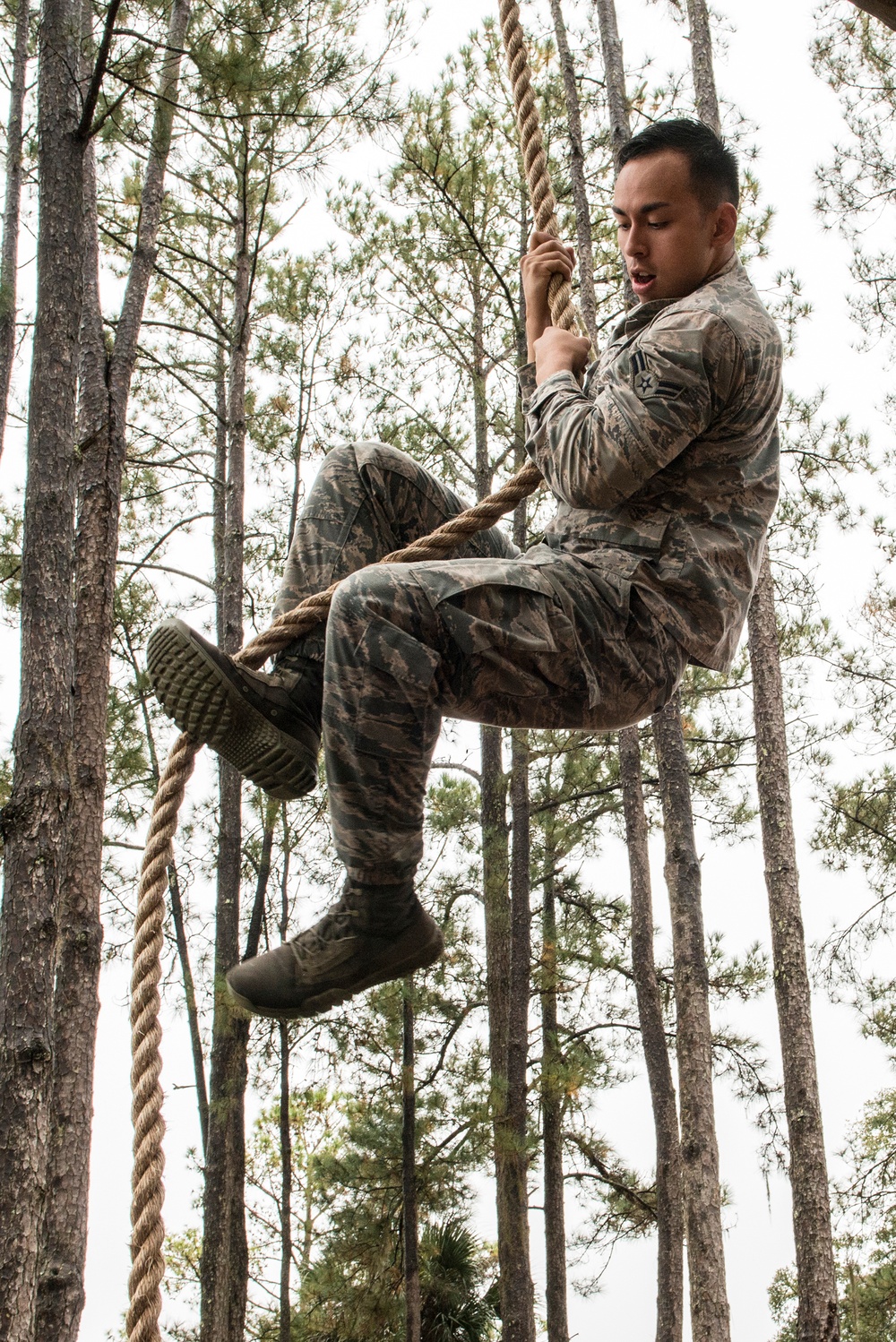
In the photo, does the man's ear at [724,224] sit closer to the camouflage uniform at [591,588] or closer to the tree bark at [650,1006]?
the camouflage uniform at [591,588]

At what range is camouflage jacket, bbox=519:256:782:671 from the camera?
73.7 inches

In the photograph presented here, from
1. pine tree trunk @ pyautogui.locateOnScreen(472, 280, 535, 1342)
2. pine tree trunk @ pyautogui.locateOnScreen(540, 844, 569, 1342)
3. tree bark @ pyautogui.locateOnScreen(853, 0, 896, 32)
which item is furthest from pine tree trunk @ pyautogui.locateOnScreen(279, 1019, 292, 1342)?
tree bark @ pyautogui.locateOnScreen(853, 0, 896, 32)

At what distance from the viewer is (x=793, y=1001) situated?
7.13m

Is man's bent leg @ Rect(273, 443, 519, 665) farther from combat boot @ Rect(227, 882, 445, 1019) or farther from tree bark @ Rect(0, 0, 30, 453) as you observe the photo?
tree bark @ Rect(0, 0, 30, 453)

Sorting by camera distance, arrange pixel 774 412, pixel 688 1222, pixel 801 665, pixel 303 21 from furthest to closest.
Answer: pixel 801 665 → pixel 303 21 → pixel 688 1222 → pixel 774 412

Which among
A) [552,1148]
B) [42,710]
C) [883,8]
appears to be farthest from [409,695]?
[552,1148]

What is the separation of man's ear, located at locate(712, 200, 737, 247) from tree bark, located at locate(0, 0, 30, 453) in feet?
22.4

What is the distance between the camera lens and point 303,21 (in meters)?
7.59

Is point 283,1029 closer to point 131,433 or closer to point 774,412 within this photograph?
point 131,433

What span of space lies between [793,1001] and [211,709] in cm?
582

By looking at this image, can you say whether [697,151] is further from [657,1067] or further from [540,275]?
[657,1067]

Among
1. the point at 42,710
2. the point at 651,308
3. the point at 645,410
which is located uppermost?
the point at 42,710

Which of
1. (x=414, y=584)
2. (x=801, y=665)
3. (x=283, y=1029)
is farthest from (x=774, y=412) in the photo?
(x=283, y=1029)

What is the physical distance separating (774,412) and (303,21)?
6693 millimetres
